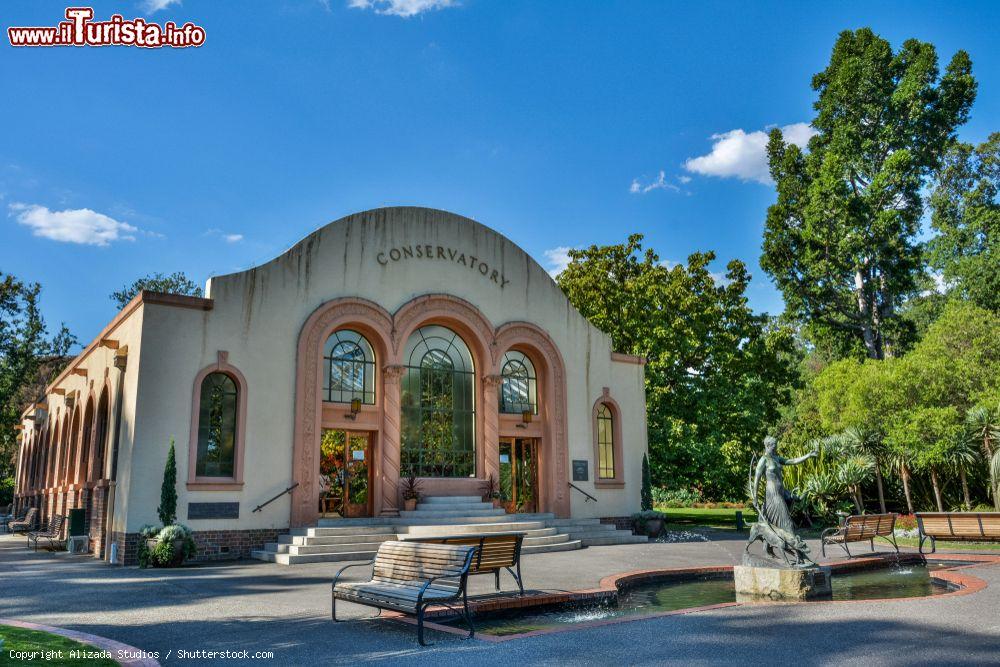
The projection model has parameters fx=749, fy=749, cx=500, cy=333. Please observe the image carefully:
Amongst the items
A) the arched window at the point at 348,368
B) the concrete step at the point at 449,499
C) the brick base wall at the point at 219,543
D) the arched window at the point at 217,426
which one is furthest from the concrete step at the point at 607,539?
the arched window at the point at 217,426

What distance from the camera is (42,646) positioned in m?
6.29

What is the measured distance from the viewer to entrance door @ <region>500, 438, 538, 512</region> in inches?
828

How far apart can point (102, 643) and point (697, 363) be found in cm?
2234

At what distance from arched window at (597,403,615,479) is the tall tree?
13921mm

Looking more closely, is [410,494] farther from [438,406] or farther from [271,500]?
[271,500]

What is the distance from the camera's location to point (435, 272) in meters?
19.9

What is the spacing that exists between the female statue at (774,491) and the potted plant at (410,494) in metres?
10.1

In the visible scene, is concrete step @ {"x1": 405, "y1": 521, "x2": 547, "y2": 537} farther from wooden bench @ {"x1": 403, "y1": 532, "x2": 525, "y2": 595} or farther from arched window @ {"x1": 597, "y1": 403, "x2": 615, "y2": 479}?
wooden bench @ {"x1": 403, "y1": 532, "x2": 525, "y2": 595}

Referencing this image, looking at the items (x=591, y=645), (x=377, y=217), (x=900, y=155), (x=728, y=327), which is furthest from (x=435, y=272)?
(x=900, y=155)

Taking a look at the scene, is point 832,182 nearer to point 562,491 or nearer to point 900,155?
point 900,155

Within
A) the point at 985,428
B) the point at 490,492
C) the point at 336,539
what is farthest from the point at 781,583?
the point at 985,428

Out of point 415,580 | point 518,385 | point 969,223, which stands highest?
point 969,223

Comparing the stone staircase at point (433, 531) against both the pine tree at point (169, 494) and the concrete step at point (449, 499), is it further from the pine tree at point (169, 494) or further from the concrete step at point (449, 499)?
the pine tree at point (169, 494)

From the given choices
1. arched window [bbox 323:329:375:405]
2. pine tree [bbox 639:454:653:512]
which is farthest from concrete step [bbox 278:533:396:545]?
pine tree [bbox 639:454:653:512]
